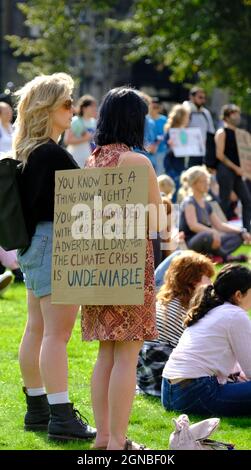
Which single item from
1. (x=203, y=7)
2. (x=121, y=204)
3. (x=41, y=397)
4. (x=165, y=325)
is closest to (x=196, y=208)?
(x=165, y=325)

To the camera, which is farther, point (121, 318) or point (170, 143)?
point (170, 143)

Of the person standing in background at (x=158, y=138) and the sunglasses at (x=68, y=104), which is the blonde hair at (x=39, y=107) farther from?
the person standing in background at (x=158, y=138)

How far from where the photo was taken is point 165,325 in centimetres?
838

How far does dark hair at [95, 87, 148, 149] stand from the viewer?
Answer: 633cm

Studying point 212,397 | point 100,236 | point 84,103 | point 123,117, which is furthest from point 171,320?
point 84,103

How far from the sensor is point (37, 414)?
23.8 feet

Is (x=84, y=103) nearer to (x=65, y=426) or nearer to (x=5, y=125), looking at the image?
(x=5, y=125)

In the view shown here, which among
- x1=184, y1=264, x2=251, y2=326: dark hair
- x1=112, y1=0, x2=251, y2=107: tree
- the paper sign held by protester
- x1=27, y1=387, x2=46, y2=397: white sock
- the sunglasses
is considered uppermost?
x1=112, y1=0, x2=251, y2=107: tree

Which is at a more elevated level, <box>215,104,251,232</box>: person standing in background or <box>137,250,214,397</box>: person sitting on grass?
<box>215,104,251,232</box>: person standing in background

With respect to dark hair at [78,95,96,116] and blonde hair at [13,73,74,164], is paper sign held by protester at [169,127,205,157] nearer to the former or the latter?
dark hair at [78,95,96,116]

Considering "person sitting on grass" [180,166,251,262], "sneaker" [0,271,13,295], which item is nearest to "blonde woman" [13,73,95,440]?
"sneaker" [0,271,13,295]

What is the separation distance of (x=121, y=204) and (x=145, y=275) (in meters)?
0.40

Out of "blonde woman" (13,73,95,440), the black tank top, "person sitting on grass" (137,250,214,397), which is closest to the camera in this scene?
"blonde woman" (13,73,95,440)

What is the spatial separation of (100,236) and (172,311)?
7.14 feet
